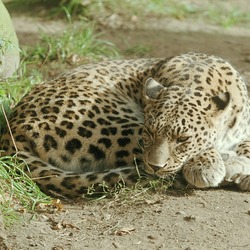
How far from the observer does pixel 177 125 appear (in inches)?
303

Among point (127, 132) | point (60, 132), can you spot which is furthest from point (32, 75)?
point (127, 132)

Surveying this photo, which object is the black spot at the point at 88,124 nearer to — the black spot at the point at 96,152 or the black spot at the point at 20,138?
the black spot at the point at 96,152

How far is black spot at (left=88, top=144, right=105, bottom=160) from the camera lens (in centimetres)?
820

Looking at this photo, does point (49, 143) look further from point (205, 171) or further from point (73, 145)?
Result: point (205, 171)

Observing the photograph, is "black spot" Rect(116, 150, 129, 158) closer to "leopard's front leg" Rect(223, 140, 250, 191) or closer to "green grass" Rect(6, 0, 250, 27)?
"leopard's front leg" Rect(223, 140, 250, 191)

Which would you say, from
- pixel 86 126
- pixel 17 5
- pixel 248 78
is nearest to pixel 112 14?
pixel 17 5

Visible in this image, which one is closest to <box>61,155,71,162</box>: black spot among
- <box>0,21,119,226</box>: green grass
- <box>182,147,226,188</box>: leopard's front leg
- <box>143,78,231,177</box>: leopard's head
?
<box>0,21,119,226</box>: green grass

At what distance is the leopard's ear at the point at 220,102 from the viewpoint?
795cm

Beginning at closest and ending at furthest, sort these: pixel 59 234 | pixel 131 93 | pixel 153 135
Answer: pixel 59 234
pixel 153 135
pixel 131 93

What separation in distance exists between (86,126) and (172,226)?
1.67 meters

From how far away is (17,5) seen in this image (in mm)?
15891

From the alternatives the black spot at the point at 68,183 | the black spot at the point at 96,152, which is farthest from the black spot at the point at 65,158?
the black spot at the point at 68,183

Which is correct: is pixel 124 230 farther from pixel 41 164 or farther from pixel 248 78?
pixel 248 78

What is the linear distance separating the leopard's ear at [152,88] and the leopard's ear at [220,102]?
57cm
